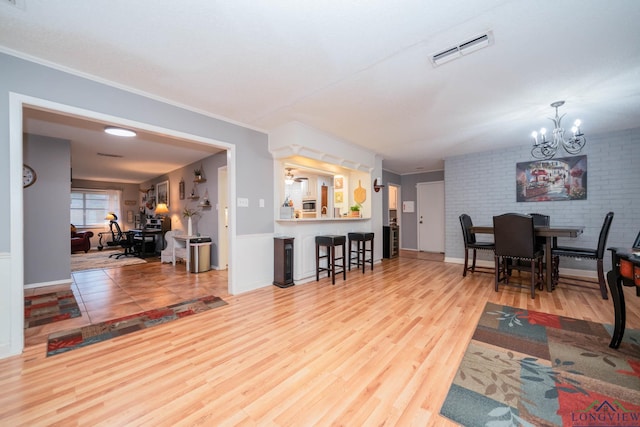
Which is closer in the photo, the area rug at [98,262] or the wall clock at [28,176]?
the wall clock at [28,176]

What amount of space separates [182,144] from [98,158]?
115 inches

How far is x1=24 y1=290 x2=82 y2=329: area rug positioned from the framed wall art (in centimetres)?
727

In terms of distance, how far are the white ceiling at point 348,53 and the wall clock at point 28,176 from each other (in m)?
2.97

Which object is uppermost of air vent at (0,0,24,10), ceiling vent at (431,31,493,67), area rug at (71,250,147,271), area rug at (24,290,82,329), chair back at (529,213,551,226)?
air vent at (0,0,24,10)

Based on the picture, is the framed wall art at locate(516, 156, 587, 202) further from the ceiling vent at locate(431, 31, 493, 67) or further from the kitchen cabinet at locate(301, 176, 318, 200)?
the kitchen cabinet at locate(301, 176, 318, 200)

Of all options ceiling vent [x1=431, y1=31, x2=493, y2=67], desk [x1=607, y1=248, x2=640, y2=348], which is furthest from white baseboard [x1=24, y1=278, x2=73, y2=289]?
desk [x1=607, y1=248, x2=640, y2=348]

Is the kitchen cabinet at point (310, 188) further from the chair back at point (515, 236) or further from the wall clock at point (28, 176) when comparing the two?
the wall clock at point (28, 176)

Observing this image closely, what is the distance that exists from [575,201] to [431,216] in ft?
10.3

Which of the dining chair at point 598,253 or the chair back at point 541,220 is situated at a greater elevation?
the chair back at point 541,220

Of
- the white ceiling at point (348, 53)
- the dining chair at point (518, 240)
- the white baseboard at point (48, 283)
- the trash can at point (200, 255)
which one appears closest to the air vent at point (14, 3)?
the white ceiling at point (348, 53)

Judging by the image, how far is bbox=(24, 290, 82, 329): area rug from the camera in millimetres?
2654

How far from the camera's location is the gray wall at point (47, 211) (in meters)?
3.97

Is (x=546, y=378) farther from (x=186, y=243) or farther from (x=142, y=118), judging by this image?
(x=186, y=243)

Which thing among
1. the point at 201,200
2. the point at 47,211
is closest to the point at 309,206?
→ the point at 201,200
